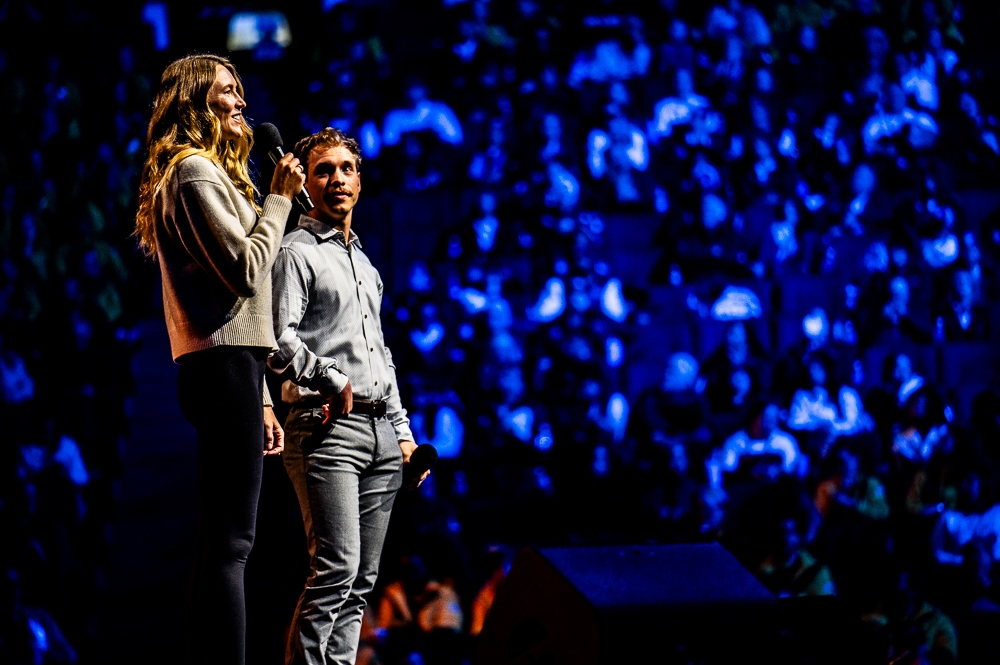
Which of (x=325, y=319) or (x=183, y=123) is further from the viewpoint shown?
(x=325, y=319)

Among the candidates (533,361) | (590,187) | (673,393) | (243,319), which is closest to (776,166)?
(590,187)

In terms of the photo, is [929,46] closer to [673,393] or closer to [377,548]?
[673,393]

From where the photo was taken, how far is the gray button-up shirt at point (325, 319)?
67.0 inches

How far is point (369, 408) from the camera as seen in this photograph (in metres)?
1.82

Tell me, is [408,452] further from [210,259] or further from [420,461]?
[210,259]

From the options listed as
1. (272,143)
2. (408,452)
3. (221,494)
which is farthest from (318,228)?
(221,494)

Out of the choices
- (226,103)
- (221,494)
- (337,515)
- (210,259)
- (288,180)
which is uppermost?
(226,103)

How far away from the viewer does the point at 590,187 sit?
11.1ft

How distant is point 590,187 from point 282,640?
1755 mm

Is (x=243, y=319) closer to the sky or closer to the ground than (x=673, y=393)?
closer to the sky

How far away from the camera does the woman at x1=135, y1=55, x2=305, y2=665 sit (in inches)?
56.4

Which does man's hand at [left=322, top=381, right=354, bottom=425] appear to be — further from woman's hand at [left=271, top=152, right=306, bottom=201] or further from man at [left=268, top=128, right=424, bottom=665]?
woman's hand at [left=271, top=152, right=306, bottom=201]

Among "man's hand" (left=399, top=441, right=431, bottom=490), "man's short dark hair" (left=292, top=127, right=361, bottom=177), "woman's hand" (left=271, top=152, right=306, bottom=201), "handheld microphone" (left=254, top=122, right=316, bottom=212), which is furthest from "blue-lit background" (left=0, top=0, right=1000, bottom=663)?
"woman's hand" (left=271, top=152, right=306, bottom=201)

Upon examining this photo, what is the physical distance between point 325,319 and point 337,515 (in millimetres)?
357
